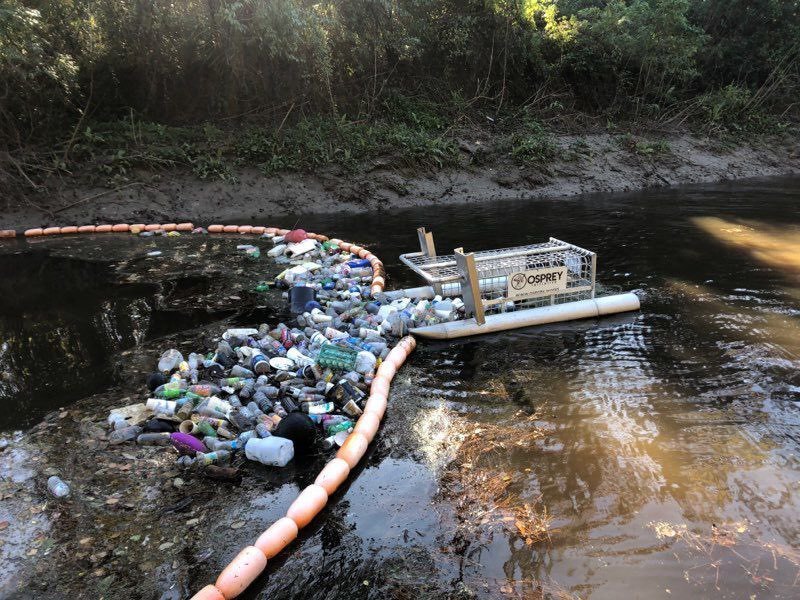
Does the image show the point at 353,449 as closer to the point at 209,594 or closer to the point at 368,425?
the point at 368,425

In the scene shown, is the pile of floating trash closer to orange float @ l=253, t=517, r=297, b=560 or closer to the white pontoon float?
the white pontoon float

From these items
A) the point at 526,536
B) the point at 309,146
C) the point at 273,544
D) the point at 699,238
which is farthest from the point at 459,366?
the point at 309,146

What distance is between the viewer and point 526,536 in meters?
3.71

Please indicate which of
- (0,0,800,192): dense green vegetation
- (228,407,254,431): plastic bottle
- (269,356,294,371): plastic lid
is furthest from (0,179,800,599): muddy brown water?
(0,0,800,192): dense green vegetation

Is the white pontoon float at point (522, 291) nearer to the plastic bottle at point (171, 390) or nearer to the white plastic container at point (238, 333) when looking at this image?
the white plastic container at point (238, 333)

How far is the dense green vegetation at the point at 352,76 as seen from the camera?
14.9 meters

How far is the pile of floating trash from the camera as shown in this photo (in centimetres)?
470

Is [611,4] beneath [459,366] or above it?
above

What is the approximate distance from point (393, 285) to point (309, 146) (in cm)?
900

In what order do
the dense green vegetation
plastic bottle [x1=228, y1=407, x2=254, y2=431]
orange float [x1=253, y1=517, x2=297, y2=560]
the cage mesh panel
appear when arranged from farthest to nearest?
the dense green vegetation → the cage mesh panel → plastic bottle [x1=228, y1=407, x2=254, y2=431] → orange float [x1=253, y1=517, x2=297, y2=560]

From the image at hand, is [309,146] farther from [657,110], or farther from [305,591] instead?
[305,591]

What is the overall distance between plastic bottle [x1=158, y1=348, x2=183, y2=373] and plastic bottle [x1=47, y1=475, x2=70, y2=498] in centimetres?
Result: 179

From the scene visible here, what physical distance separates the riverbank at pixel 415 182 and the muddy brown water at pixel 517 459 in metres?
6.03

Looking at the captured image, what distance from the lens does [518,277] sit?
6.96 metres
